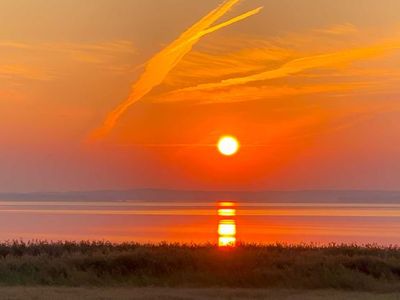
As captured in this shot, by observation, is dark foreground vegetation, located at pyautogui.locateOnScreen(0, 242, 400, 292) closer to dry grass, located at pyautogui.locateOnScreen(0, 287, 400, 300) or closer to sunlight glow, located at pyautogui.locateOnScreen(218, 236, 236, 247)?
dry grass, located at pyautogui.locateOnScreen(0, 287, 400, 300)

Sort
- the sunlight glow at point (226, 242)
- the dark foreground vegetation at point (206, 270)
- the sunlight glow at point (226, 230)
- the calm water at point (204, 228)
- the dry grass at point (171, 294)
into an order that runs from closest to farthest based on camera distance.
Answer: the dry grass at point (171, 294), the dark foreground vegetation at point (206, 270), the sunlight glow at point (226, 242), the calm water at point (204, 228), the sunlight glow at point (226, 230)

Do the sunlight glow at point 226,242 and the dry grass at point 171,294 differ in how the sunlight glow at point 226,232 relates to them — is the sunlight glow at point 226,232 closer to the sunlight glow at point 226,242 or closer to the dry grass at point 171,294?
the sunlight glow at point 226,242

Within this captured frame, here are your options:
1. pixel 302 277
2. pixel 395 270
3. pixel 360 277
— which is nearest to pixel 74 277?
pixel 302 277

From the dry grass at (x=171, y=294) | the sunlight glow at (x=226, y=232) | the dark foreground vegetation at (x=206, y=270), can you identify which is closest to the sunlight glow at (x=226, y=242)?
the sunlight glow at (x=226, y=232)

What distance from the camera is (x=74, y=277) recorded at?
20.2 m

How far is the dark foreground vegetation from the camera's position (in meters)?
19.6

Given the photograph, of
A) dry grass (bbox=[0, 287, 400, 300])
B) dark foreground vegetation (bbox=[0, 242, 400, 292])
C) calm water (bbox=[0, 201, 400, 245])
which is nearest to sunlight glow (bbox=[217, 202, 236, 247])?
calm water (bbox=[0, 201, 400, 245])

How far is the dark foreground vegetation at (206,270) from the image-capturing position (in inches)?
770

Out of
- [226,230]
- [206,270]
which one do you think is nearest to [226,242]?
[206,270]

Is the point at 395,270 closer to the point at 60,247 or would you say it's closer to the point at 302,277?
the point at 302,277

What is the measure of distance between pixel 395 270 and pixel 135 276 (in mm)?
7571

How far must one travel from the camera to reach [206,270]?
21.0 meters

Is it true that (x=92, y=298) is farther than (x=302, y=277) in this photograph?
No

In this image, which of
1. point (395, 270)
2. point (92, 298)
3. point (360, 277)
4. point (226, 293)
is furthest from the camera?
point (395, 270)
